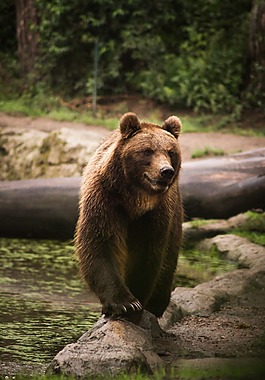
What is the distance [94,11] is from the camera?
19.4 meters

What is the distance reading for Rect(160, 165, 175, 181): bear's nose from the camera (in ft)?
17.4

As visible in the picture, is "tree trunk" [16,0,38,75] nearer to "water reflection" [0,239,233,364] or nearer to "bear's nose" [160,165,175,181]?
"water reflection" [0,239,233,364]

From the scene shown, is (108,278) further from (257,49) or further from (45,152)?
(257,49)

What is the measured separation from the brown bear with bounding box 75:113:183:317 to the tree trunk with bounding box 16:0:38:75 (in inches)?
543

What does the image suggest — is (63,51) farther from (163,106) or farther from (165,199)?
(165,199)

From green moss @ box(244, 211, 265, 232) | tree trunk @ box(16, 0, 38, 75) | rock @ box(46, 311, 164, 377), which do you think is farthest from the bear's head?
tree trunk @ box(16, 0, 38, 75)

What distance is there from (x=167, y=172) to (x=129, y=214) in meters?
0.47

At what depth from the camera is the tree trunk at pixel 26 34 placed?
19.3 metres

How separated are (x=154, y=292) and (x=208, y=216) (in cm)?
447

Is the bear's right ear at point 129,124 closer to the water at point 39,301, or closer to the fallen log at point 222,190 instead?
the water at point 39,301

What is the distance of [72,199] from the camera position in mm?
10422

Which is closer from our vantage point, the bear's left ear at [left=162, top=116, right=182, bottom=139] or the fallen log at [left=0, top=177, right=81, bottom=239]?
the bear's left ear at [left=162, top=116, right=182, bottom=139]

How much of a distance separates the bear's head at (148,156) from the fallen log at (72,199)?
484cm

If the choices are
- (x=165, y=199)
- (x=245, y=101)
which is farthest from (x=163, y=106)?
(x=165, y=199)
